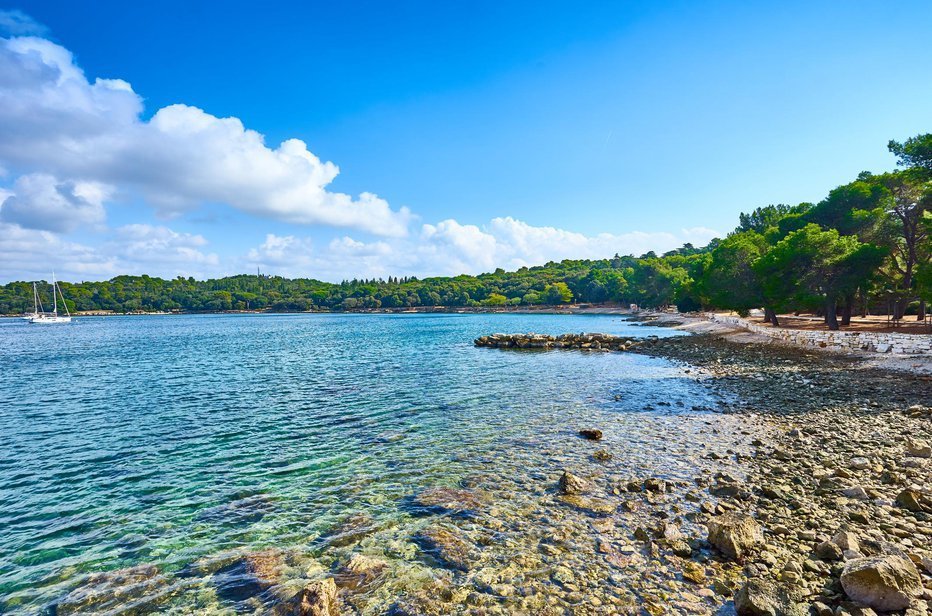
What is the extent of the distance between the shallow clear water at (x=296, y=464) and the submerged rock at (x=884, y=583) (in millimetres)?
4421

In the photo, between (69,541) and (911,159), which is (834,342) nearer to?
A: (911,159)

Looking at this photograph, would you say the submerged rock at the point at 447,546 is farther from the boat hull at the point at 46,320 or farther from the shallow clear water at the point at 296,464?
the boat hull at the point at 46,320

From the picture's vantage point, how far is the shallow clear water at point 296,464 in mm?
9305

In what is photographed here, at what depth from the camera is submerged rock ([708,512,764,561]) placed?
27.3 ft

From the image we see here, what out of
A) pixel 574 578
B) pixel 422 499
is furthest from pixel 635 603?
pixel 422 499

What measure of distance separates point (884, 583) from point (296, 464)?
14864 mm

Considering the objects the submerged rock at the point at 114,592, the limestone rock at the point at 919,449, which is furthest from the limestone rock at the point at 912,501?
the submerged rock at the point at 114,592

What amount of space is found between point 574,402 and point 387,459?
1244 centimetres

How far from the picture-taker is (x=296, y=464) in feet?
49.4

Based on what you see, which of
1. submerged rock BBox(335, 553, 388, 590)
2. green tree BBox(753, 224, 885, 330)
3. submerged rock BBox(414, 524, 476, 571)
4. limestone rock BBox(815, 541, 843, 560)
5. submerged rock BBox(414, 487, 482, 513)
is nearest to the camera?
limestone rock BBox(815, 541, 843, 560)

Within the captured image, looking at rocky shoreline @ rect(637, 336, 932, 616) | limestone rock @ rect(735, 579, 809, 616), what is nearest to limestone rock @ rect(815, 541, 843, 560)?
rocky shoreline @ rect(637, 336, 932, 616)

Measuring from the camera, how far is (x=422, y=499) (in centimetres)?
1198

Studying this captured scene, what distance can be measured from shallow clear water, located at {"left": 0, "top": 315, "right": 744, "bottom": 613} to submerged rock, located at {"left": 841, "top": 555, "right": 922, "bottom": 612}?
4421 millimetres

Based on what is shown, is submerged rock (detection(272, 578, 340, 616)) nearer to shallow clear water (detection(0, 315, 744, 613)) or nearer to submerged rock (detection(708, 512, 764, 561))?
shallow clear water (detection(0, 315, 744, 613))
